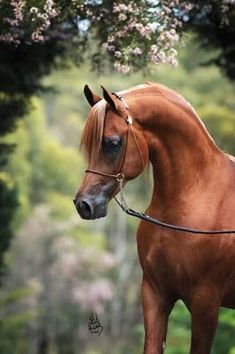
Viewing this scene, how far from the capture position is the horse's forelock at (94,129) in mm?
4578

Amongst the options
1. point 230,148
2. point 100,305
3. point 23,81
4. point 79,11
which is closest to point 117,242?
point 100,305

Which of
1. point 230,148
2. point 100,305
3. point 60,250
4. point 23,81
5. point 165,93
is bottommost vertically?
point 100,305

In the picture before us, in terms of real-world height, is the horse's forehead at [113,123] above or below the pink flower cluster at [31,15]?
below

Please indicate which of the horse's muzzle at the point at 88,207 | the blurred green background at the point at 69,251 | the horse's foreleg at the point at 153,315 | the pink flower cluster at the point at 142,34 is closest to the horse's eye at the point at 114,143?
the horse's muzzle at the point at 88,207

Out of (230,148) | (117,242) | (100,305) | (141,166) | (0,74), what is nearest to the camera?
(141,166)

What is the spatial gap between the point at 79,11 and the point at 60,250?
19.9 m

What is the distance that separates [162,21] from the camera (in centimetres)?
675

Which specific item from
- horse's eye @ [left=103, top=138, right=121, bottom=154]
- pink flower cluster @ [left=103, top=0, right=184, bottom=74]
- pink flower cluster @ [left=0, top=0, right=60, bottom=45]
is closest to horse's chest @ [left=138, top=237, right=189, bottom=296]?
horse's eye @ [left=103, top=138, right=121, bottom=154]

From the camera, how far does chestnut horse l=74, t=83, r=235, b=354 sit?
4.63 m

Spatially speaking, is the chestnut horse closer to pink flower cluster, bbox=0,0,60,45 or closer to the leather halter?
the leather halter

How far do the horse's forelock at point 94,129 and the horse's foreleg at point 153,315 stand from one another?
1.01 metres

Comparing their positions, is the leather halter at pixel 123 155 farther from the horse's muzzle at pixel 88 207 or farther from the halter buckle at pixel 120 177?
the horse's muzzle at pixel 88 207

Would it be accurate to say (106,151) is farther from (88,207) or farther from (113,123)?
(88,207)

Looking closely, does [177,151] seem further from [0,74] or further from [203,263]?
[0,74]
